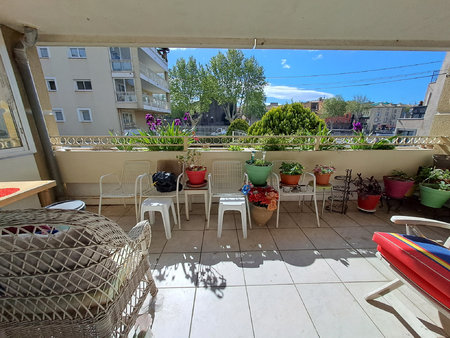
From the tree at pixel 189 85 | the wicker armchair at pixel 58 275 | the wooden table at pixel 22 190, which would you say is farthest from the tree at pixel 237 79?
the wicker armchair at pixel 58 275

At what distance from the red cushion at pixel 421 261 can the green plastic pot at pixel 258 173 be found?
122 centimetres

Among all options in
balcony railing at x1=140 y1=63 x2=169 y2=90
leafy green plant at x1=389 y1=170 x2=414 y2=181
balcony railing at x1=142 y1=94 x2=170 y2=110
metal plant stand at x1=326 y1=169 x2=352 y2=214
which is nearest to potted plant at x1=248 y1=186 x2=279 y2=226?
metal plant stand at x1=326 y1=169 x2=352 y2=214

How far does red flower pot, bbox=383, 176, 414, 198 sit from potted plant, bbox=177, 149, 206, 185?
281 cm

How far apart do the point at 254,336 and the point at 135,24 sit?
319 cm

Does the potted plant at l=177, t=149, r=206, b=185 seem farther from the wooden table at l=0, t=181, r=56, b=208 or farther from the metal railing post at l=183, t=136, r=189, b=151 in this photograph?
the wooden table at l=0, t=181, r=56, b=208

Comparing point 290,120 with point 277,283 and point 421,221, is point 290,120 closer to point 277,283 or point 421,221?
point 421,221

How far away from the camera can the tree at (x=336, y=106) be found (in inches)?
1054

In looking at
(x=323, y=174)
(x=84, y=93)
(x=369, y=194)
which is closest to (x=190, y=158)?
(x=323, y=174)

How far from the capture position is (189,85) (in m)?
14.3

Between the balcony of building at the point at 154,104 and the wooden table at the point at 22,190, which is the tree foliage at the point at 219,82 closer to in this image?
the balcony of building at the point at 154,104

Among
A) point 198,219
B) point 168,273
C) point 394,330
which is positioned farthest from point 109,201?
point 394,330

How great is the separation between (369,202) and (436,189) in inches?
31.8

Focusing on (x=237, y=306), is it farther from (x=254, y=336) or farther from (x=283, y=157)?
(x=283, y=157)

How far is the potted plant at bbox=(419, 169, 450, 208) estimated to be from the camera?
2316 mm
